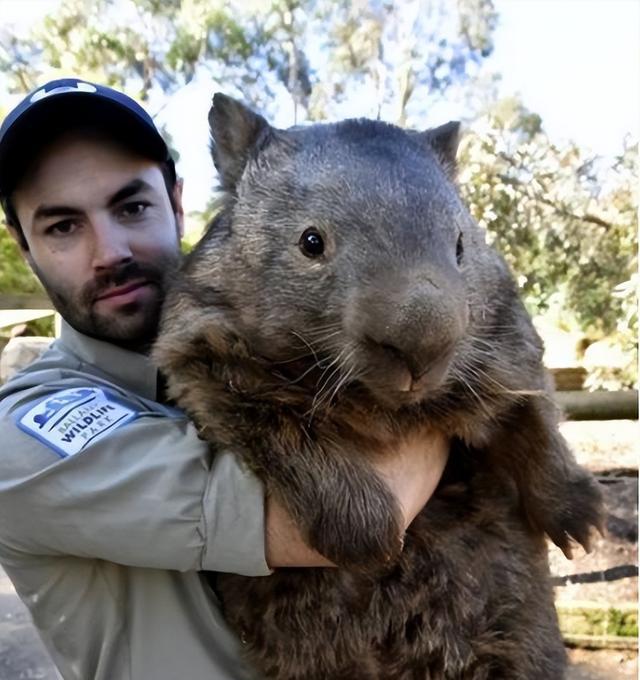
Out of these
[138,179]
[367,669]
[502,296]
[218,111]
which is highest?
[218,111]

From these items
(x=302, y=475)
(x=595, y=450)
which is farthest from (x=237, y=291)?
(x=595, y=450)

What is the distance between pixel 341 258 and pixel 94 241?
81cm

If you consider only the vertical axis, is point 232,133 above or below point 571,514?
above

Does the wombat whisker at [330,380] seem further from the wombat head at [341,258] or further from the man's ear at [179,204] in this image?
the man's ear at [179,204]

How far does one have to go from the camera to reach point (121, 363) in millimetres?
2102

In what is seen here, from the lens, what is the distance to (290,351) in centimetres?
166

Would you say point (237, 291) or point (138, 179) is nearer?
point (237, 291)

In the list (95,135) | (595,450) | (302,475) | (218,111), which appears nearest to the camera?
(302,475)

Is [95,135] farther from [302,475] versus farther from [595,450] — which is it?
[595,450]

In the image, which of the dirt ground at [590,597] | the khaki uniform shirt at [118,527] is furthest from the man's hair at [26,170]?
the dirt ground at [590,597]

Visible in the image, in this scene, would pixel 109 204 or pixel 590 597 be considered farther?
pixel 590 597

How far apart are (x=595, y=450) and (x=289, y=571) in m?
5.23

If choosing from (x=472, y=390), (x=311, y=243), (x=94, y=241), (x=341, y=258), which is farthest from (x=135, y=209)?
(x=472, y=390)

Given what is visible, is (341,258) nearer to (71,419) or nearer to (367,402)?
(367,402)
